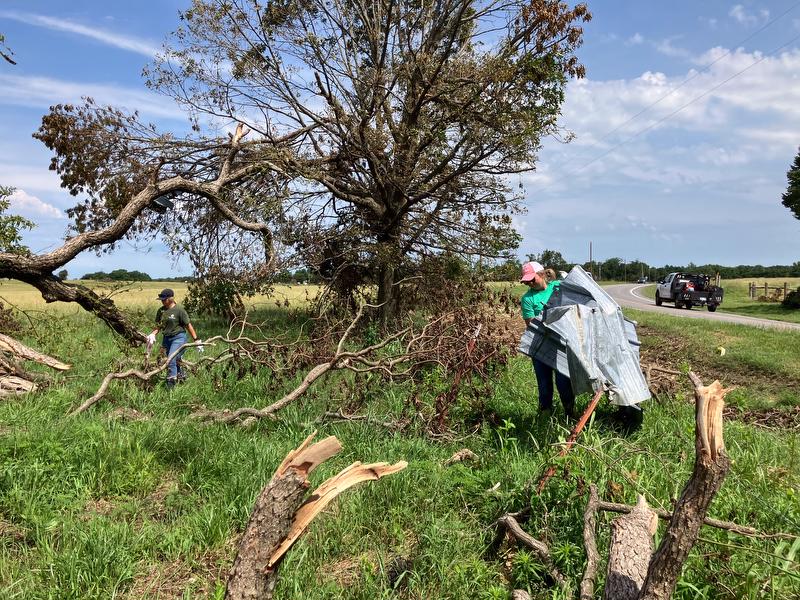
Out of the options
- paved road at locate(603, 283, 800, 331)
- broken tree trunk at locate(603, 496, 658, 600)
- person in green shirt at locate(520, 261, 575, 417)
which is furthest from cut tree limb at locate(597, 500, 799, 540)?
paved road at locate(603, 283, 800, 331)

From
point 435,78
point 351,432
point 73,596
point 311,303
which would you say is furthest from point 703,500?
point 311,303

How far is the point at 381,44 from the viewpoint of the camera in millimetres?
12930

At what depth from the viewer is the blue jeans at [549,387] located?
19.2 feet

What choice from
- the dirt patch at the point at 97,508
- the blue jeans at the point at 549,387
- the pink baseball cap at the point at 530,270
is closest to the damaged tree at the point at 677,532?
the blue jeans at the point at 549,387

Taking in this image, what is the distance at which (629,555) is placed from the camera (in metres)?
2.95

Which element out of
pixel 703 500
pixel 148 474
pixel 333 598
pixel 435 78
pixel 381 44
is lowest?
pixel 333 598

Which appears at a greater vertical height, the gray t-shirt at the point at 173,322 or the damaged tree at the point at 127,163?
the damaged tree at the point at 127,163

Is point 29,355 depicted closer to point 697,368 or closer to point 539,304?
point 539,304

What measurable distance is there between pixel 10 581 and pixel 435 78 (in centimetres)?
1023

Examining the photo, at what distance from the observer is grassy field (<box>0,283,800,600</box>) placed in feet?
11.5

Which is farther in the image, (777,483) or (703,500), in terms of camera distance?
(777,483)

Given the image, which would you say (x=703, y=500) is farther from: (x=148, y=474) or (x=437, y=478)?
(x=148, y=474)

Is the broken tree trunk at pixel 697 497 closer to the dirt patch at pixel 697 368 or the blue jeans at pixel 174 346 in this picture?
the dirt patch at pixel 697 368

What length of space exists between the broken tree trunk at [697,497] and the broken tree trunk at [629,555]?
0.73ft
